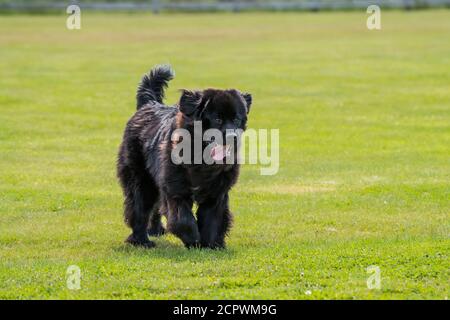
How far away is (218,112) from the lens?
956 cm

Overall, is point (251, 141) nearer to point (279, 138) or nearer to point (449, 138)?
point (279, 138)

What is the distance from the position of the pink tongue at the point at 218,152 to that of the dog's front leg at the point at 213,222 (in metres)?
0.70

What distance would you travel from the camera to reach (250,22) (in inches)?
2013

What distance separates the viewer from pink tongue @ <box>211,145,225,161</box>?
9.59m

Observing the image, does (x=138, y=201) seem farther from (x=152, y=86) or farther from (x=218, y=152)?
(x=218, y=152)

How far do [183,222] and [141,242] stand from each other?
1103 mm

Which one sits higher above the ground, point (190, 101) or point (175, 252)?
point (190, 101)

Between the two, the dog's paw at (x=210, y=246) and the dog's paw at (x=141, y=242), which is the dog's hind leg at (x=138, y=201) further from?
the dog's paw at (x=210, y=246)

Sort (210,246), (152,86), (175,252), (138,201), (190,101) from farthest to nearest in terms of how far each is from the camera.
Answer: (152,86) < (138,201) < (210,246) < (175,252) < (190,101)

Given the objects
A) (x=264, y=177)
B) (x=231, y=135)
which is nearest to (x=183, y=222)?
(x=231, y=135)

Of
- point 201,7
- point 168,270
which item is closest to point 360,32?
point 201,7

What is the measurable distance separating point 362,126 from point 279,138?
2400mm

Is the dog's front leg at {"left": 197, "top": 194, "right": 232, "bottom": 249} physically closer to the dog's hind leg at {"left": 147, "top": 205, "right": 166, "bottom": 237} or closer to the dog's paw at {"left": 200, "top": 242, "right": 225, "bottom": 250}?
the dog's paw at {"left": 200, "top": 242, "right": 225, "bottom": 250}
